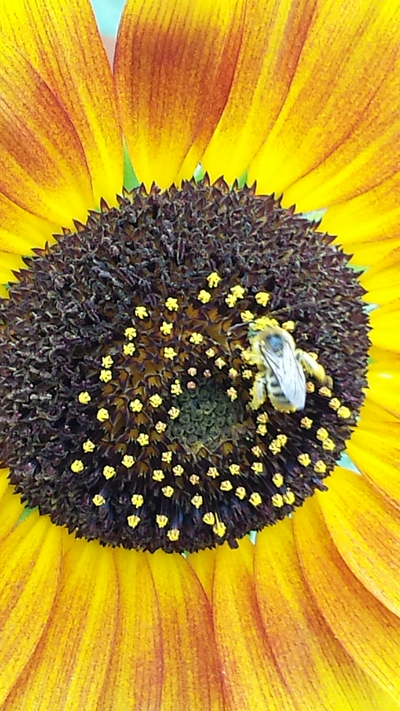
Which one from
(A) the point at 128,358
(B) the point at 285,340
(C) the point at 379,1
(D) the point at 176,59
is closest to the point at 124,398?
(A) the point at 128,358

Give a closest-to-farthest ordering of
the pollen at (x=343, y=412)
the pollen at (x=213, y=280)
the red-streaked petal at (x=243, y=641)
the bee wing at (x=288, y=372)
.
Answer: the bee wing at (x=288, y=372) < the pollen at (x=213, y=280) < the pollen at (x=343, y=412) < the red-streaked petal at (x=243, y=641)

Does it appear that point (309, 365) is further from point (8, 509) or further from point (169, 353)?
point (8, 509)

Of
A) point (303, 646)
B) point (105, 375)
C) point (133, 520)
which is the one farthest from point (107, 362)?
point (303, 646)

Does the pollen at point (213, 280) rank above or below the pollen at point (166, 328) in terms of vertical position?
above

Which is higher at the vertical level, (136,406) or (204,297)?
(204,297)

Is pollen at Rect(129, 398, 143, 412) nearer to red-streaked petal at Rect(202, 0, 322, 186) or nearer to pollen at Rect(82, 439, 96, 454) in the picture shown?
pollen at Rect(82, 439, 96, 454)

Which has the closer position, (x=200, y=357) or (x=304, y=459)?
(x=200, y=357)

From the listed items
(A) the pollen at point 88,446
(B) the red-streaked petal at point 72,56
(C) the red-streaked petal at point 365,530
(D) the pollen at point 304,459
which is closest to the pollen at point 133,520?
(A) the pollen at point 88,446

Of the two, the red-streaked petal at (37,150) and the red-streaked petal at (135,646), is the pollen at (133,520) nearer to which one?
the red-streaked petal at (135,646)
